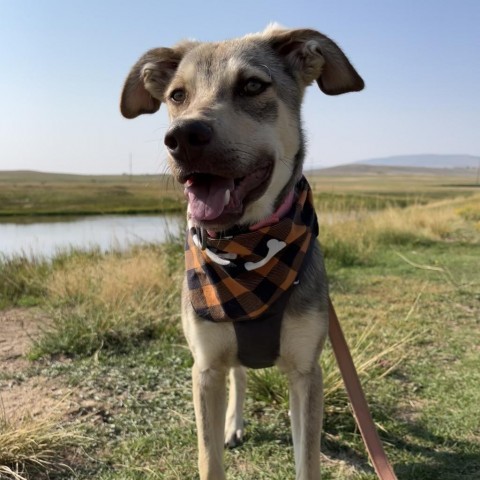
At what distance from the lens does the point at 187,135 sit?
234 cm

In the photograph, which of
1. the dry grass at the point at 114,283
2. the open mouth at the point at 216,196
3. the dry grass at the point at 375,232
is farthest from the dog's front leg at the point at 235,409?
the dry grass at the point at 375,232

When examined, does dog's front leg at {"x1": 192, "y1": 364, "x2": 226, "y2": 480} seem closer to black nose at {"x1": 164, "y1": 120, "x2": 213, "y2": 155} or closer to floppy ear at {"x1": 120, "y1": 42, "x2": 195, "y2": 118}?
black nose at {"x1": 164, "y1": 120, "x2": 213, "y2": 155}

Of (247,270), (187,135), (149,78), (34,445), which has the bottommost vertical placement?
(34,445)

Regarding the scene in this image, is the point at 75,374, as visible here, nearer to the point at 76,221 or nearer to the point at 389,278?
the point at 389,278

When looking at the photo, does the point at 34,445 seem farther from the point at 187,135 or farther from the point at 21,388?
the point at 187,135

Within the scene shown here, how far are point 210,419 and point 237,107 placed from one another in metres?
1.69

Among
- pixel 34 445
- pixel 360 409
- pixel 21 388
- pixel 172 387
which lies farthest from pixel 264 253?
pixel 21 388

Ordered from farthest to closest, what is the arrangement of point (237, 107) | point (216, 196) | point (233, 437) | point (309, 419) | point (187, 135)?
point (233, 437)
point (309, 419)
point (237, 107)
point (216, 196)
point (187, 135)

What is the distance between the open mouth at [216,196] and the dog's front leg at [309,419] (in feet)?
3.56

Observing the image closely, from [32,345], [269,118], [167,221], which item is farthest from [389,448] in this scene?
[167,221]

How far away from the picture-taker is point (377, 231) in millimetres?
13992

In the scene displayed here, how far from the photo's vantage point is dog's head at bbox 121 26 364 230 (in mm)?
2447

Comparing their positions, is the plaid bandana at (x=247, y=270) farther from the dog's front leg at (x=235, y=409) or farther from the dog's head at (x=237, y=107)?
the dog's front leg at (x=235, y=409)

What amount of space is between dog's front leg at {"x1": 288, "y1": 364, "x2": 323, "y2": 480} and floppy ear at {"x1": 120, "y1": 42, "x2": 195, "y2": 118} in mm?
1934
